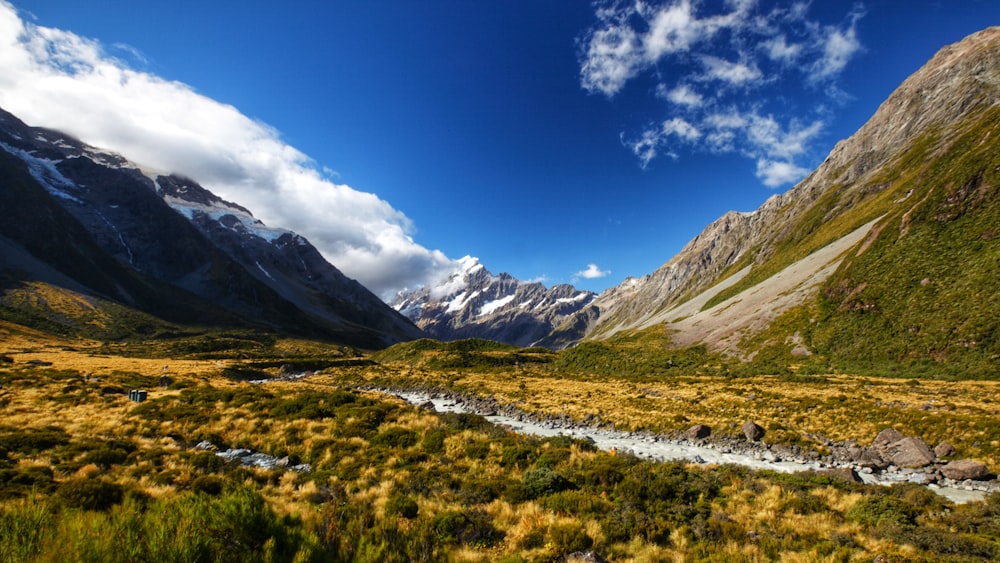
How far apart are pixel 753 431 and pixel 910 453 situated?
6578 mm

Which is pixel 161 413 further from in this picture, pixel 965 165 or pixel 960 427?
pixel 965 165

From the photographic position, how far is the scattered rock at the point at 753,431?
22.8 meters

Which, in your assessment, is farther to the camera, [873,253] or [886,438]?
[873,253]

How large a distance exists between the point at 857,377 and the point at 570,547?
1964 inches

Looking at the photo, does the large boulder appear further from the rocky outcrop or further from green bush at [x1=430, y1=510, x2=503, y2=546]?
green bush at [x1=430, y1=510, x2=503, y2=546]

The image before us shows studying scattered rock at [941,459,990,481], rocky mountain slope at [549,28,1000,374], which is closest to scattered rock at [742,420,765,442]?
scattered rock at [941,459,990,481]

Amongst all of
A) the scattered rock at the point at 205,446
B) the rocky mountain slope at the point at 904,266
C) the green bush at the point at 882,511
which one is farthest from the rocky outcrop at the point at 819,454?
the rocky mountain slope at the point at 904,266

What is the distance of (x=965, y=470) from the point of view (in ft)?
51.9

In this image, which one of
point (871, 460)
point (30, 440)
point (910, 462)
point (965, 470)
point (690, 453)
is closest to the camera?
point (30, 440)

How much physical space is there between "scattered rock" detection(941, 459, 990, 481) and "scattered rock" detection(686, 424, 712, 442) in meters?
10.0

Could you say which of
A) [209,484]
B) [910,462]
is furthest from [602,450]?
[209,484]

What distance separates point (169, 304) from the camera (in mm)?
193250

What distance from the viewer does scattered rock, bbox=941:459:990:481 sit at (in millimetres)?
15516

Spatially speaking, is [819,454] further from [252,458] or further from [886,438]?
[252,458]
